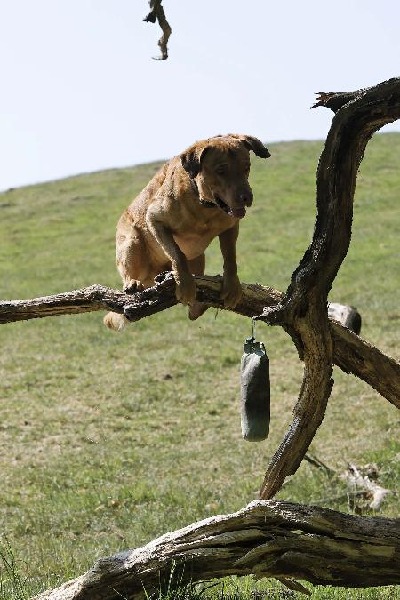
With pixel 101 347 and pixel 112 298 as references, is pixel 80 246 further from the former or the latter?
pixel 112 298

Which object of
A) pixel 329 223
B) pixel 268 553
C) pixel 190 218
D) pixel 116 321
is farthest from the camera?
pixel 116 321

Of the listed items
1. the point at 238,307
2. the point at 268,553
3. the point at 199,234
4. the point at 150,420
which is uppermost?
the point at 199,234

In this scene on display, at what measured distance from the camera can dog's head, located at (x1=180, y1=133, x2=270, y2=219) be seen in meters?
5.48

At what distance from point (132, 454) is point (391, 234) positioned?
17.2 m

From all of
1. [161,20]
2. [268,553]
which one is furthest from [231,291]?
[161,20]

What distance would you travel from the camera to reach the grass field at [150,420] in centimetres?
932

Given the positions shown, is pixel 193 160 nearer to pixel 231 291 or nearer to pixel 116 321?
pixel 231 291

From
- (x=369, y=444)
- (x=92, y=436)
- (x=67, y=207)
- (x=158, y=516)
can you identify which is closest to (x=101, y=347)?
(x=92, y=436)

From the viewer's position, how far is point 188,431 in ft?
43.1

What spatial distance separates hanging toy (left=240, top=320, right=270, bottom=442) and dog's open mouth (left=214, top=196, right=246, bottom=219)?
79 cm

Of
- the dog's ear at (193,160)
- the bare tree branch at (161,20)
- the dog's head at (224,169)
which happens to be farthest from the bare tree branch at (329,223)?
the bare tree branch at (161,20)

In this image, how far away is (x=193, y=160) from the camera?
5.82 m

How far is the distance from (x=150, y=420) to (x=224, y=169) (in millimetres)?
8539

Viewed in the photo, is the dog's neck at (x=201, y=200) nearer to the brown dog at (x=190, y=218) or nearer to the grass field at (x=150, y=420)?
the brown dog at (x=190, y=218)
